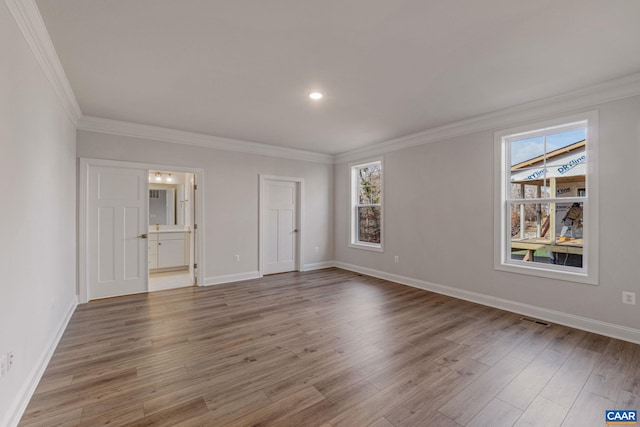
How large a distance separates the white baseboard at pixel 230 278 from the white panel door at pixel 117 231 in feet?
3.16

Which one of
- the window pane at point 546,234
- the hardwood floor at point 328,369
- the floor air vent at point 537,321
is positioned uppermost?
the window pane at point 546,234

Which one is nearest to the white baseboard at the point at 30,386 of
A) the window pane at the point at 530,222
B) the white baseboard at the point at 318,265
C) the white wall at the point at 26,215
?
the white wall at the point at 26,215

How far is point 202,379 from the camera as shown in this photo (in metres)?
2.26

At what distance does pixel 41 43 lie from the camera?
221cm

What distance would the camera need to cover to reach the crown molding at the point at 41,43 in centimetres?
184

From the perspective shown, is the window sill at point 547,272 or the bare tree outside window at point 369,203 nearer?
the window sill at point 547,272

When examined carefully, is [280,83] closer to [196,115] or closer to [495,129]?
[196,115]

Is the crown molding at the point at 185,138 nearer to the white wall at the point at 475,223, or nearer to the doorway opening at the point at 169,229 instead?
the doorway opening at the point at 169,229

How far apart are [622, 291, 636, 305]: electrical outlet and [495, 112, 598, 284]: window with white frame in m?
0.24

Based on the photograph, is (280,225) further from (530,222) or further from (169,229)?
(530,222)

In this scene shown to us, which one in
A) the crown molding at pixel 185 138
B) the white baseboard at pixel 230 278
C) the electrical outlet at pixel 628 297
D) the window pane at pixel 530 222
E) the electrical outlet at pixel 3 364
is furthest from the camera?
the white baseboard at pixel 230 278

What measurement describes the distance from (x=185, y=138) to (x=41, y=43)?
267 centimetres

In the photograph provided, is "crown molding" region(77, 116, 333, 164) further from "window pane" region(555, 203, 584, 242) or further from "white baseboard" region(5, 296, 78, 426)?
"window pane" region(555, 203, 584, 242)

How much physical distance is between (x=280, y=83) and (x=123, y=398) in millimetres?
2998
